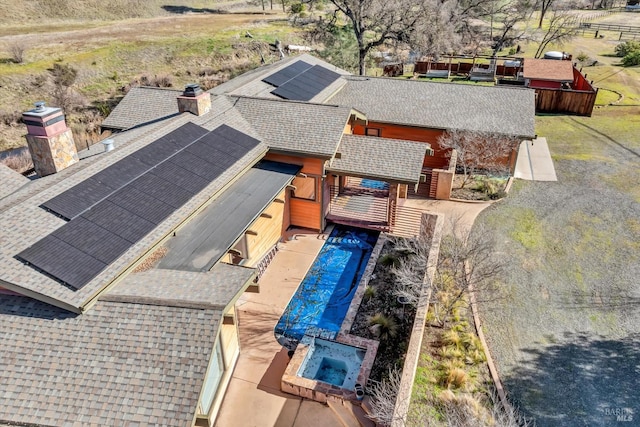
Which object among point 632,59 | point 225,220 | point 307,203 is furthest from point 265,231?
point 632,59

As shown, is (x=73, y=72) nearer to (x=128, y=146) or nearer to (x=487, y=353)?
(x=128, y=146)

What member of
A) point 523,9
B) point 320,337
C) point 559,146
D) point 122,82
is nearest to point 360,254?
point 320,337

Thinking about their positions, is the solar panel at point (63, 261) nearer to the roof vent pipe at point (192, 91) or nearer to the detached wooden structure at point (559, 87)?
the roof vent pipe at point (192, 91)

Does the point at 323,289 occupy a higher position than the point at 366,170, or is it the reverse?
the point at 366,170

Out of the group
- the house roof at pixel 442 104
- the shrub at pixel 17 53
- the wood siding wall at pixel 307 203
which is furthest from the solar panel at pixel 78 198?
the shrub at pixel 17 53

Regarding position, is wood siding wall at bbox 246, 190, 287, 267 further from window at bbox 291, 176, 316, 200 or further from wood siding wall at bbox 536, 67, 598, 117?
wood siding wall at bbox 536, 67, 598, 117

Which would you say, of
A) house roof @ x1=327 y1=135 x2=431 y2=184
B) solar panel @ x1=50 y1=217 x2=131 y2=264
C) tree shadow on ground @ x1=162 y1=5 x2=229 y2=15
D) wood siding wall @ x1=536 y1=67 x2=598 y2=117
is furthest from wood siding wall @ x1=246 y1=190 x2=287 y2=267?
tree shadow on ground @ x1=162 y1=5 x2=229 y2=15
